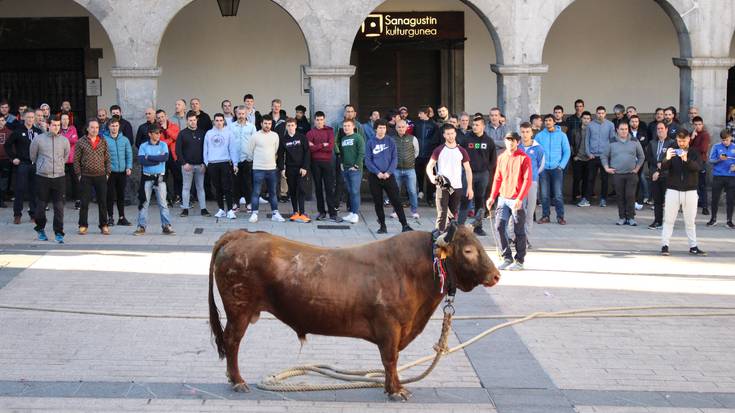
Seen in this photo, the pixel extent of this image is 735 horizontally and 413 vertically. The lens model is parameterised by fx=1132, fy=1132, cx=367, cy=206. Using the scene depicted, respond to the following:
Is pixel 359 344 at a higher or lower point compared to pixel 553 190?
lower

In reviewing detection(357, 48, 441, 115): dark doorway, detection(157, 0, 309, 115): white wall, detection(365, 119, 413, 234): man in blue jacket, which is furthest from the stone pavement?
detection(357, 48, 441, 115): dark doorway

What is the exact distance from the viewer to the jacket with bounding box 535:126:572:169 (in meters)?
18.7

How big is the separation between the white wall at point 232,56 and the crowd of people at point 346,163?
9.05ft

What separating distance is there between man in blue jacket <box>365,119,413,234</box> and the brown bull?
8576mm

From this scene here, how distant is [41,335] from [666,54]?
17228mm

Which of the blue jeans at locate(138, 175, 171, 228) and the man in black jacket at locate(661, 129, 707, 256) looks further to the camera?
the blue jeans at locate(138, 175, 171, 228)

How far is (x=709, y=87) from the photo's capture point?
20.6 meters

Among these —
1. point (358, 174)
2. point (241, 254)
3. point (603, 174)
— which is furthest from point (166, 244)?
point (603, 174)

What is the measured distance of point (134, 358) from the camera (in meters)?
9.59

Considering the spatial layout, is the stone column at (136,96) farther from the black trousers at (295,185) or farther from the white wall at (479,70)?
the white wall at (479,70)

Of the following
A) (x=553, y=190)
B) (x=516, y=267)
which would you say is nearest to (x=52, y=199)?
(x=516, y=267)

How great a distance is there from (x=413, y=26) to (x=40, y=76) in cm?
764

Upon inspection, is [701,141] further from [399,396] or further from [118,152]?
[399,396]

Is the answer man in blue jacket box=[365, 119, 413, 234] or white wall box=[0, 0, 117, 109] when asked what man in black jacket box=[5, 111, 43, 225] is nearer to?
white wall box=[0, 0, 117, 109]
